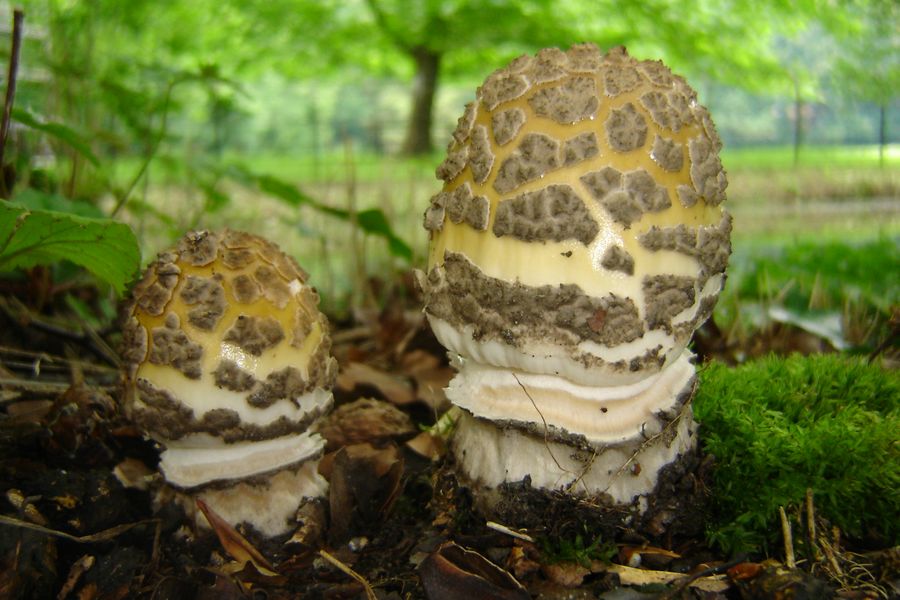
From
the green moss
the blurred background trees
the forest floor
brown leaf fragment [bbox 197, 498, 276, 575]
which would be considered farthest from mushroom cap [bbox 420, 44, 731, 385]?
the blurred background trees

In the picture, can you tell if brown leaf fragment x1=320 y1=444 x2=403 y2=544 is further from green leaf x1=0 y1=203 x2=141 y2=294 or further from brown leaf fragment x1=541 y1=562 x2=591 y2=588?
green leaf x1=0 y1=203 x2=141 y2=294

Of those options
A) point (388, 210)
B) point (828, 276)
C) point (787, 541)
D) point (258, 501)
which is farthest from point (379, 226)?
point (828, 276)

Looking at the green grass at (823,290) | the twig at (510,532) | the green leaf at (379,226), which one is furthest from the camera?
the green grass at (823,290)

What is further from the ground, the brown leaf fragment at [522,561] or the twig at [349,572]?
the brown leaf fragment at [522,561]

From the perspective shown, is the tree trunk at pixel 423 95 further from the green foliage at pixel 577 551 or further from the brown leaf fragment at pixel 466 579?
the brown leaf fragment at pixel 466 579

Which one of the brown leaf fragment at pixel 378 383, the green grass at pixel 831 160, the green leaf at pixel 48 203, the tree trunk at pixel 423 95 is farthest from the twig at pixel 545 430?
the tree trunk at pixel 423 95

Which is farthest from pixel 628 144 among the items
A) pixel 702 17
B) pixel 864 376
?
pixel 702 17
